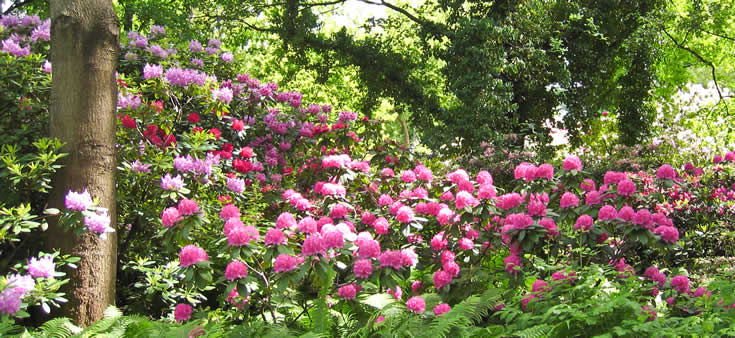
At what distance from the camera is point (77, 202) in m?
3.59

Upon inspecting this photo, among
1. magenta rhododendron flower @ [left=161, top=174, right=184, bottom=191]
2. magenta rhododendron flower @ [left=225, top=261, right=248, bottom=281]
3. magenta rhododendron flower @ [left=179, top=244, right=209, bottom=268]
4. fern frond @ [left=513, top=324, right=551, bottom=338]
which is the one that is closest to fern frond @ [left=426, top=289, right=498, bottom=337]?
fern frond @ [left=513, top=324, right=551, bottom=338]

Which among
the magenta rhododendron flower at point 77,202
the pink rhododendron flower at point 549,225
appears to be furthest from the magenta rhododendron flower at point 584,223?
the magenta rhododendron flower at point 77,202

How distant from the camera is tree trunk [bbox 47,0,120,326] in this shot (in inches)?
155

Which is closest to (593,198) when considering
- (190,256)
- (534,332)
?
(534,332)

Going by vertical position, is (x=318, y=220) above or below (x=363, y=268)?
above

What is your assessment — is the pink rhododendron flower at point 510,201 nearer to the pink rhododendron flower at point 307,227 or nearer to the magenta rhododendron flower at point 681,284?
the magenta rhododendron flower at point 681,284

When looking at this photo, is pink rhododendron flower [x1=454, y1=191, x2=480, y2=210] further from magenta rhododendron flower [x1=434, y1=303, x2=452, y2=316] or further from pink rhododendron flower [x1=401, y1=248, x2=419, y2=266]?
magenta rhododendron flower [x1=434, y1=303, x2=452, y2=316]

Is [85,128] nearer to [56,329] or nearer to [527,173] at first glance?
[56,329]

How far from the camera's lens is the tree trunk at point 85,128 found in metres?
3.94

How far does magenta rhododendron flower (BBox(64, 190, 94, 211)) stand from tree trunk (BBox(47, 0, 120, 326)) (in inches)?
13.9

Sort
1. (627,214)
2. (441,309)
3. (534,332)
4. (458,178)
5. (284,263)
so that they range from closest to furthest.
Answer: (534,332) → (284,263) → (441,309) → (627,214) → (458,178)

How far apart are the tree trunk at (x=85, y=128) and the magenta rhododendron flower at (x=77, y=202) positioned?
0.35m

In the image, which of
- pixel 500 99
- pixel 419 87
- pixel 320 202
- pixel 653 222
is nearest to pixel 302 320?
pixel 320 202

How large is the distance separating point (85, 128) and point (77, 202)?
676mm
